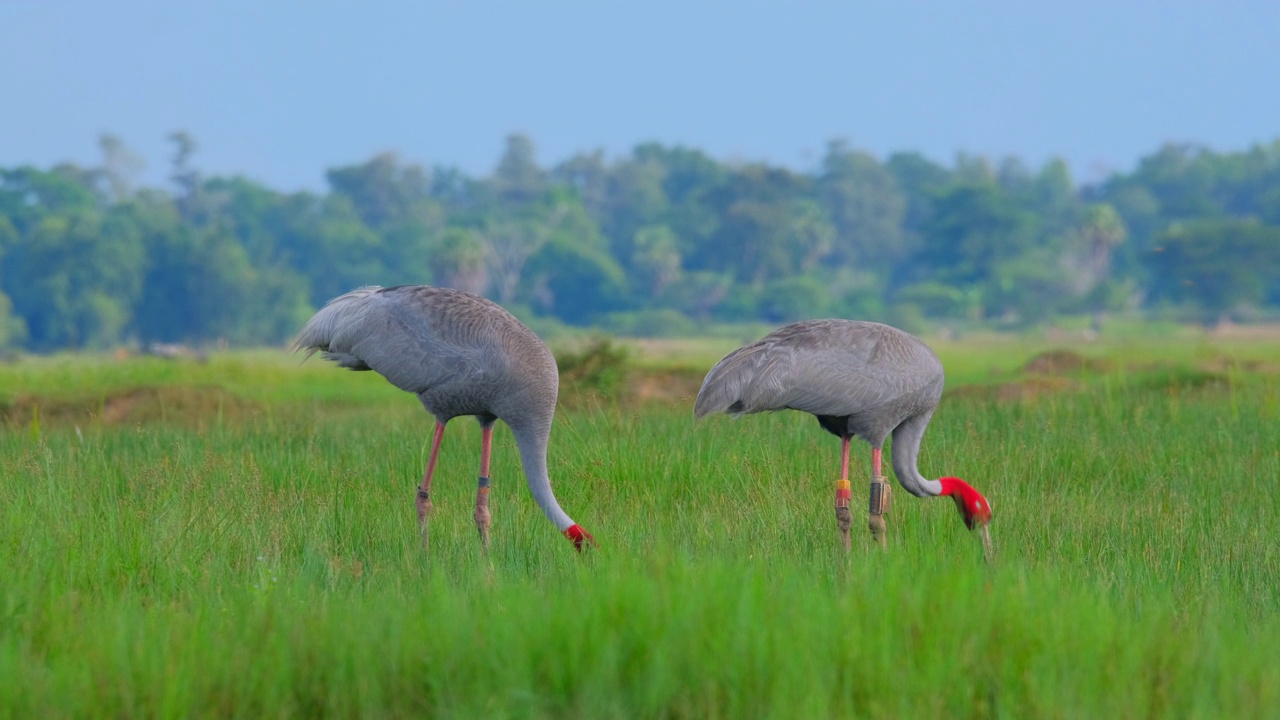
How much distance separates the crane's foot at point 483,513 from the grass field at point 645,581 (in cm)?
10

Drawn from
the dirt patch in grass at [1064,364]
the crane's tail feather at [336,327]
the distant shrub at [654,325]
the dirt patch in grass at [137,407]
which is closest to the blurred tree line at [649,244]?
the distant shrub at [654,325]

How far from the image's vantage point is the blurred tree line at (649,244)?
7225 centimetres

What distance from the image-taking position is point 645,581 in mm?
4324

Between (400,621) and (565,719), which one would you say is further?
(400,621)

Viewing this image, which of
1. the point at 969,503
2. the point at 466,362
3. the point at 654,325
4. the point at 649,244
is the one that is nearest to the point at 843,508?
the point at 969,503

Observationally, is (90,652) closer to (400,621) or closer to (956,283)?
(400,621)

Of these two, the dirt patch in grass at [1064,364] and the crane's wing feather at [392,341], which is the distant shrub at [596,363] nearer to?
the dirt patch in grass at [1064,364]

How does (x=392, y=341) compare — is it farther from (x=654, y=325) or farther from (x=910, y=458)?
(x=654, y=325)

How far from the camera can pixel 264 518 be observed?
666 centimetres

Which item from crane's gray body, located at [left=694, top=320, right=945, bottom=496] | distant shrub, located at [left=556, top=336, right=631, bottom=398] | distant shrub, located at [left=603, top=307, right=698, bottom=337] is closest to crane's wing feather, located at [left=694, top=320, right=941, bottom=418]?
crane's gray body, located at [left=694, top=320, right=945, bottom=496]

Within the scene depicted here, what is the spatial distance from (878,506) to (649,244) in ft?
259

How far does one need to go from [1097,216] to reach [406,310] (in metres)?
77.1

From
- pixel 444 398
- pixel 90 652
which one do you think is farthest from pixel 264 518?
pixel 90 652

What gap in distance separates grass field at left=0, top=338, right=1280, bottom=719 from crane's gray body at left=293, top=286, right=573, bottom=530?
474 mm
